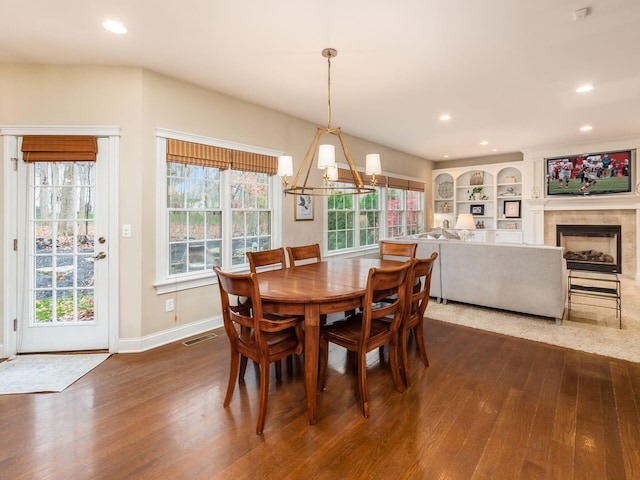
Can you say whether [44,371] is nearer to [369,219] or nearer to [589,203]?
[369,219]

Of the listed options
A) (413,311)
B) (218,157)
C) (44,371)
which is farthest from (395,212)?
(44,371)

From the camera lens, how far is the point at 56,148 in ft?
9.45

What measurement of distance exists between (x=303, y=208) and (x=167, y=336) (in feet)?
7.81

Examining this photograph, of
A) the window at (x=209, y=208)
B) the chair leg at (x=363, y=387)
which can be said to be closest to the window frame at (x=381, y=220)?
the window at (x=209, y=208)

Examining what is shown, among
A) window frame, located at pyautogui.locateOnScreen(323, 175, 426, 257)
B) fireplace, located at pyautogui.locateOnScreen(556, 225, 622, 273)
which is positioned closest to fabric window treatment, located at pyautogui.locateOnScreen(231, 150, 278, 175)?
window frame, located at pyautogui.locateOnScreen(323, 175, 426, 257)

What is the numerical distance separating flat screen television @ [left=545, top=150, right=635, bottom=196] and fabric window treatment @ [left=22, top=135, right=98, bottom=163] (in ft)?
25.4

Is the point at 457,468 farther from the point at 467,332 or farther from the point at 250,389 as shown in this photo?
the point at 467,332

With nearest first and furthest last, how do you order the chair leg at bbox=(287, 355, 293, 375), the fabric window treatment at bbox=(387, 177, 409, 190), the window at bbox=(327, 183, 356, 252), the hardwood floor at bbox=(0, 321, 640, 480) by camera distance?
1. the hardwood floor at bbox=(0, 321, 640, 480)
2. the chair leg at bbox=(287, 355, 293, 375)
3. the window at bbox=(327, 183, 356, 252)
4. the fabric window treatment at bbox=(387, 177, 409, 190)

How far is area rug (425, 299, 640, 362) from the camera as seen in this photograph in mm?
3010

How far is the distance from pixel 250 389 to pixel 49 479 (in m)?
1.12

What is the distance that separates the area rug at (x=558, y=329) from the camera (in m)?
3.01

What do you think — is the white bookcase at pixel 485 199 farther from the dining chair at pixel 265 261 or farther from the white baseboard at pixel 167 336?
the white baseboard at pixel 167 336

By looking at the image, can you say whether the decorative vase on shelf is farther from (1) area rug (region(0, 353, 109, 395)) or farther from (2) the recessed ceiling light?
(1) area rug (region(0, 353, 109, 395))

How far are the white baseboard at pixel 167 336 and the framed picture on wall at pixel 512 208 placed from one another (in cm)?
673
